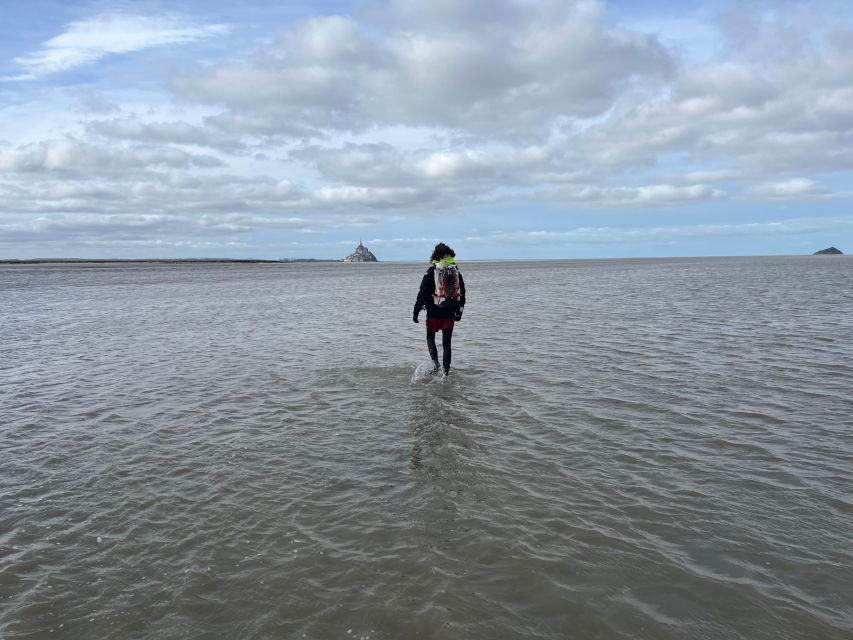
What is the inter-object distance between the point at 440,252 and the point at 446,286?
3.16 feet

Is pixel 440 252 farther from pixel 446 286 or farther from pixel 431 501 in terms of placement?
pixel 431 501

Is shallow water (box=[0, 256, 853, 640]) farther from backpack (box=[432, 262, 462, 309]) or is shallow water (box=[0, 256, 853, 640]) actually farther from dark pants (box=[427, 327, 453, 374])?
backpack (box=[432, 262, 462, 309])

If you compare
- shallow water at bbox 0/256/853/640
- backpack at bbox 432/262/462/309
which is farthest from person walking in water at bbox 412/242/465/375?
shallow water at bbox 0/256/853/640

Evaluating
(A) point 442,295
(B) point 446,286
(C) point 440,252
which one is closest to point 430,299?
(A) point 442,295

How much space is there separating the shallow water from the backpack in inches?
83.9

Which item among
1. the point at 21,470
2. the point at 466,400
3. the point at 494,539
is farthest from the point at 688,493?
the point at 21,470

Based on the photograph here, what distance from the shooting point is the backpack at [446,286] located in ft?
47.2

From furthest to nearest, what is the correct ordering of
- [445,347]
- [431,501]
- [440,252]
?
[445,347], [440,252], [431,501]

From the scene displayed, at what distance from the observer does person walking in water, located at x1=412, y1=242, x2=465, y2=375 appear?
1440 centimetres

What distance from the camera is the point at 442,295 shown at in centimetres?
1459

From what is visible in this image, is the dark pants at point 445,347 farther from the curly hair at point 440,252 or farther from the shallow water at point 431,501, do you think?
the curly hair at point 440,252

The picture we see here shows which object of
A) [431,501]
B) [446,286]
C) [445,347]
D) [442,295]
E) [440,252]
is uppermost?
[440,252]

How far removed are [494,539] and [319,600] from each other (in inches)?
80.1

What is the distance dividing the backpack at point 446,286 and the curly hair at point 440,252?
213mm
